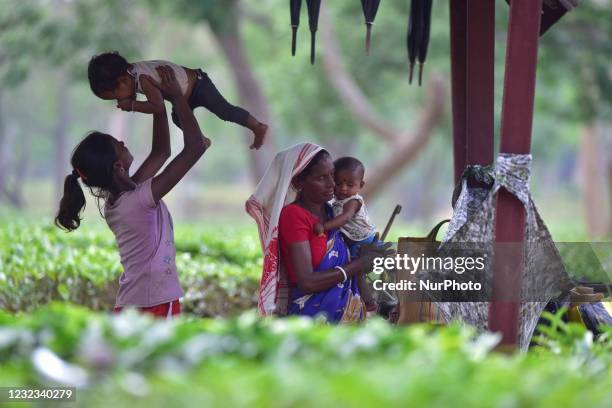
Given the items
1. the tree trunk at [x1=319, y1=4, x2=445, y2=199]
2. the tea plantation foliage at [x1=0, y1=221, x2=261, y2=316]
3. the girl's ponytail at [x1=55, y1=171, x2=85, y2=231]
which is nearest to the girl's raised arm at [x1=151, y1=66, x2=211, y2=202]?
the girl's ponytail at [x1=55, y1=171, x2=85, y2=231]

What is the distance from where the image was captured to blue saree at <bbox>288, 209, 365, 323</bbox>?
5.21 metres

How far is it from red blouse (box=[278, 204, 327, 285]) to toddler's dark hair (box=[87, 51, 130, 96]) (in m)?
1.07

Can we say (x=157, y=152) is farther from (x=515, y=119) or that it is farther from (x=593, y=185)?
(x=593, y=185)

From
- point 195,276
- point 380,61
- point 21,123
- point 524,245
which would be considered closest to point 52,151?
point 21,123

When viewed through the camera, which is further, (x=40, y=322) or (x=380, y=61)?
(x=380, y=61)

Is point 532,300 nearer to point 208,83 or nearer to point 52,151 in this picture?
point 208,83

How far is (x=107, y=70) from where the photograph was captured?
16.8ft

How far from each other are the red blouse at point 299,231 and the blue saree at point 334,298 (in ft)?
Answer: 0.13

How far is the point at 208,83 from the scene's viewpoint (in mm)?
5371

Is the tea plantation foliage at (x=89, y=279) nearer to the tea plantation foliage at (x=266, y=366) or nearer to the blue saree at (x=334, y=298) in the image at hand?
the blue saree at (x=334, y=298)

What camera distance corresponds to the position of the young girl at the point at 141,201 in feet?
16.2

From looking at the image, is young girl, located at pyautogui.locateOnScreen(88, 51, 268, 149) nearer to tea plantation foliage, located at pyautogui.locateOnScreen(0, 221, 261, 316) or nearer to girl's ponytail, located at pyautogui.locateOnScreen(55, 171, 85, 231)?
girl's ponytail, located at pyautogui.locateOnScreen(55, 171, 85, 231)

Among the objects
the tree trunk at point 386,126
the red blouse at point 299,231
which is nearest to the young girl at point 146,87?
the red blouse at point 299,231

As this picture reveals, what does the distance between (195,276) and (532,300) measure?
3.77 m
